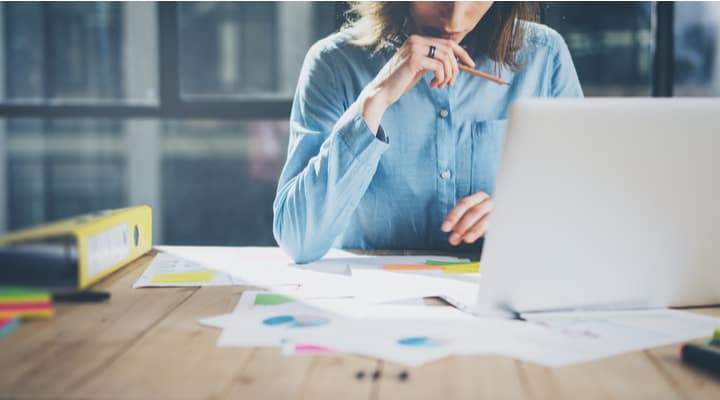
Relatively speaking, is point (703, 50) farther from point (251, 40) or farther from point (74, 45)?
point (74, 45)

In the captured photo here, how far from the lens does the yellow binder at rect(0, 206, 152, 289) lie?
0.92 meters

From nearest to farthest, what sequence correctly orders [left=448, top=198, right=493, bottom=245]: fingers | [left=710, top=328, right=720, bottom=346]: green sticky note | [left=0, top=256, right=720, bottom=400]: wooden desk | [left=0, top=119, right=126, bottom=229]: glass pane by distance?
1. [left=0, top=256, right=720, bottom=400]: wooden desk
2. [left=710, top=328, right=720, bottom=346]: green sticky note
3. [left=448, top=198, right=493, bottom=245]: fingers
4. [left=0, top=119, right=126, bottom=229]: glass pane

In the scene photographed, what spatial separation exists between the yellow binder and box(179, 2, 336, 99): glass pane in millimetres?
10117

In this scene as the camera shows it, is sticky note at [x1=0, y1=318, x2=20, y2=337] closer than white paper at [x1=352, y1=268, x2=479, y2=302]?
Yes

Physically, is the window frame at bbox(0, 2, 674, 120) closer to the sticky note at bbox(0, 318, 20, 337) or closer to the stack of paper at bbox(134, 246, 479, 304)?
the stack of paper at bbox(134, 246, 479, 304)

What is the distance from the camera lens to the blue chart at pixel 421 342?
809 millimetres

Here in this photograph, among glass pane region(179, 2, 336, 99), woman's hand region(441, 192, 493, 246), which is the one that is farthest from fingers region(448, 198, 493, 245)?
glass pane region(179, 2, 336, 99)

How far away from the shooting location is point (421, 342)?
82 centimetres

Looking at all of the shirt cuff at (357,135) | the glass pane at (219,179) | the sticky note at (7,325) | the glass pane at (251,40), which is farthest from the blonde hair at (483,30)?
the glass pane at (251,40)

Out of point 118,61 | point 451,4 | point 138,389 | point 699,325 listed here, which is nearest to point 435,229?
point 451,4

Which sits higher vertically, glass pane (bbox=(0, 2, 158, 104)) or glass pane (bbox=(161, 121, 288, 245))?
glass pane (bbox=(0, 2, 158, 104))

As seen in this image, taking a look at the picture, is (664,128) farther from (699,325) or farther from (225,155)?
(225,155)

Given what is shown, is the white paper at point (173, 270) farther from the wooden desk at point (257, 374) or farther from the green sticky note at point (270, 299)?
the wooden desk at point (257, 374)

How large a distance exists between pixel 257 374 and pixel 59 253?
1.34 ft
